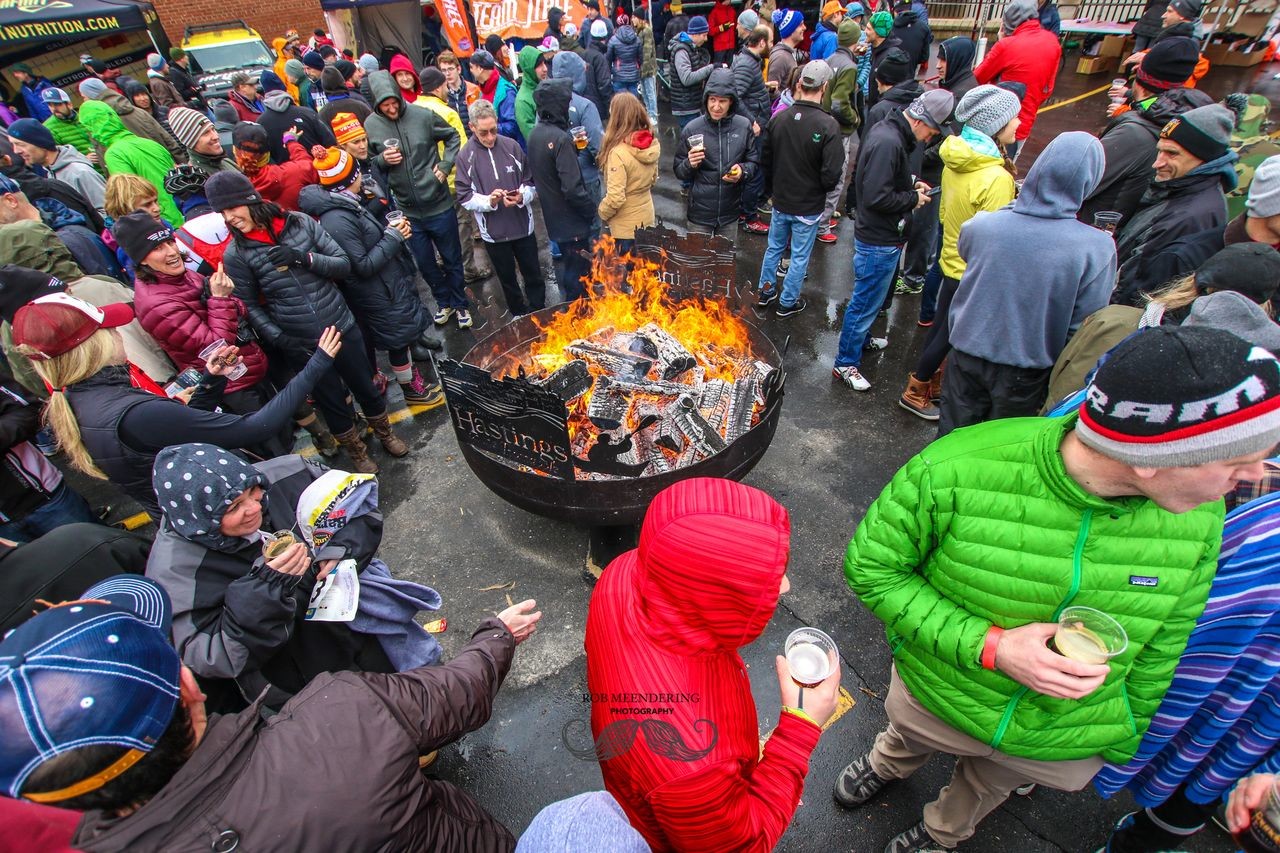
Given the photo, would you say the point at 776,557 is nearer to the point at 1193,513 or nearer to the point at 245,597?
the point at 1193,513

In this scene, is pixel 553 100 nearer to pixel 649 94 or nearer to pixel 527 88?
pixel 527 88

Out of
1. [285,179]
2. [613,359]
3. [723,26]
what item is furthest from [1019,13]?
[285,179]

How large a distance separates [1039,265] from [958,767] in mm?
2693

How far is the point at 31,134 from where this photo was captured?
6.36 meters

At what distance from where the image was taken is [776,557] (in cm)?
155

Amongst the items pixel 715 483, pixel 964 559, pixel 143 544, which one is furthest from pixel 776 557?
pixel 143 544

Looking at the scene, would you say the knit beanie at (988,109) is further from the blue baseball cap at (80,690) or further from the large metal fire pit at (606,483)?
the blue baseball cap at (80,690)

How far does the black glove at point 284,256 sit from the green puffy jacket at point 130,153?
3075mm

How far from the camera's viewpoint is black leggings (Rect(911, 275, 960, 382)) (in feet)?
15.5

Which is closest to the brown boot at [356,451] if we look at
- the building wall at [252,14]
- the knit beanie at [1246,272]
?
the knit beanie at [1246,272]

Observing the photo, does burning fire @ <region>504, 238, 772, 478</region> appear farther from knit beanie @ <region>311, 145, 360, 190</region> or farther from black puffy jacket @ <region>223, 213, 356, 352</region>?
knit beanie @ <region>311, 145, 360, 190</region>

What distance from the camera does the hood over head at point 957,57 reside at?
6996 mm

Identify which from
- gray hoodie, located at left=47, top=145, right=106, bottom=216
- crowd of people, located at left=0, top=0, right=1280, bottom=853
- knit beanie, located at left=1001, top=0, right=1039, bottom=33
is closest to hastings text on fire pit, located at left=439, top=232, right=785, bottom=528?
crowd of people, located at left=0, top=0, right=1280, bottom=853

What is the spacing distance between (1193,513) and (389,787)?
96.5 inches
